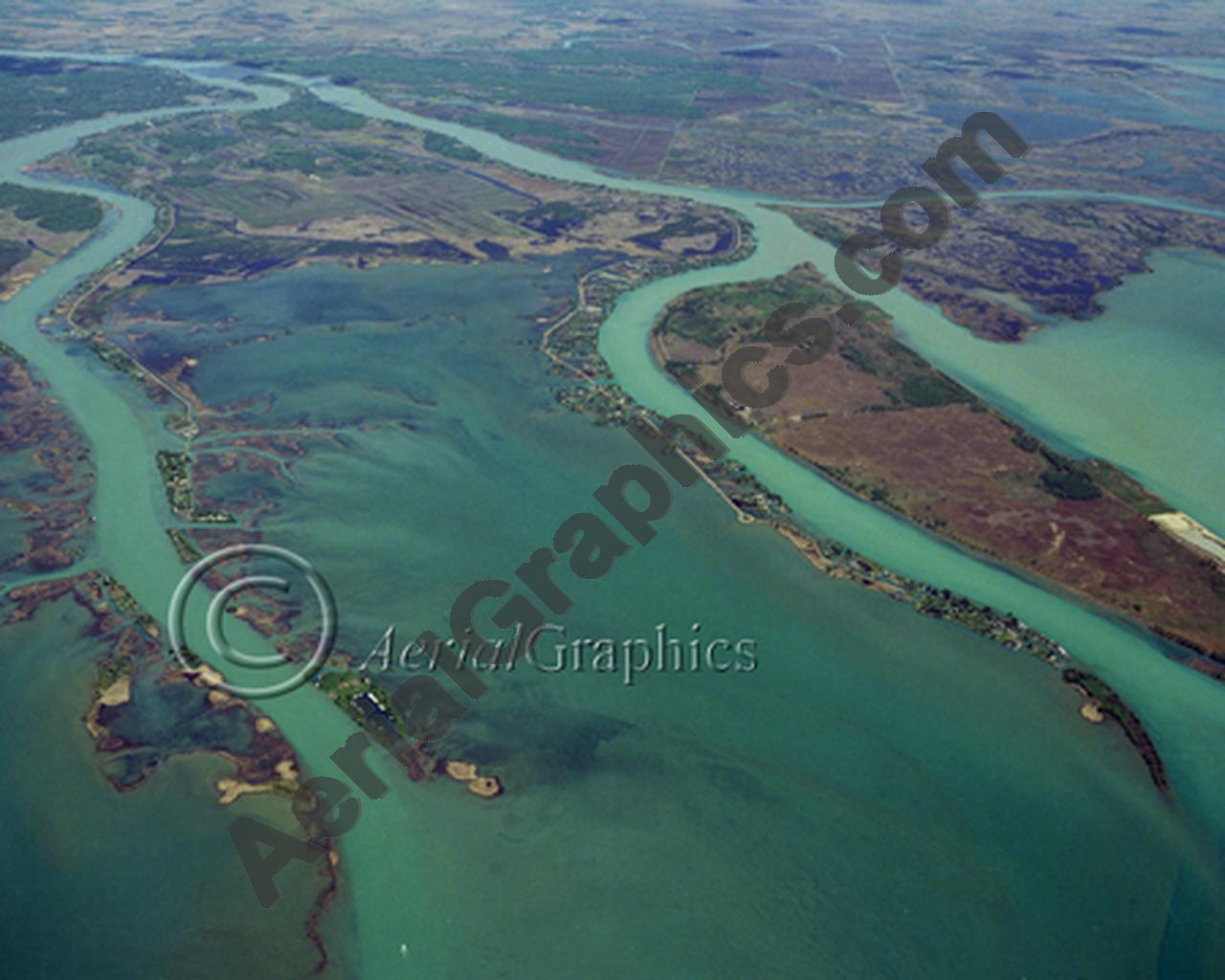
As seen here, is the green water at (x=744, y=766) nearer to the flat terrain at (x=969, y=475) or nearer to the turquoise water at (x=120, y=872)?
the flat terrain at (x=969, y=475)

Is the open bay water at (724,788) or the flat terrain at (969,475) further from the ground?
the flat terrain at (969,475)

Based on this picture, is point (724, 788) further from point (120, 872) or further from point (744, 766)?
point (120, 872)

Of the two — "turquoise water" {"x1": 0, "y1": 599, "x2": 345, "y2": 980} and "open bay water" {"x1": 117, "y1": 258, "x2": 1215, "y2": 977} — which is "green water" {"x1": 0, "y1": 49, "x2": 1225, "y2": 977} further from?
"turquoise water" {"x1": 0, "y1": 599, "x2": 345, "y2": 980}

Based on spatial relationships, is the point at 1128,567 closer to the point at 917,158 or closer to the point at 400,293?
the point at 400,293

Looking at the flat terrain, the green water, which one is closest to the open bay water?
the green water

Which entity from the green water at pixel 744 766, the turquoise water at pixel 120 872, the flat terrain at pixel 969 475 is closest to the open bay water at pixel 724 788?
the green water at pixel 744 766

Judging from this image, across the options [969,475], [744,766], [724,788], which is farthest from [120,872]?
[969,475]

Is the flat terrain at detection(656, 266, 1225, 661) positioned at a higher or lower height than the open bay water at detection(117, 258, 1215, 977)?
higher

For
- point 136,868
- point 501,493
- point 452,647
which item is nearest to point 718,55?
point 501,493

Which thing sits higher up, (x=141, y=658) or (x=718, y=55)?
(x=718, y=55)
